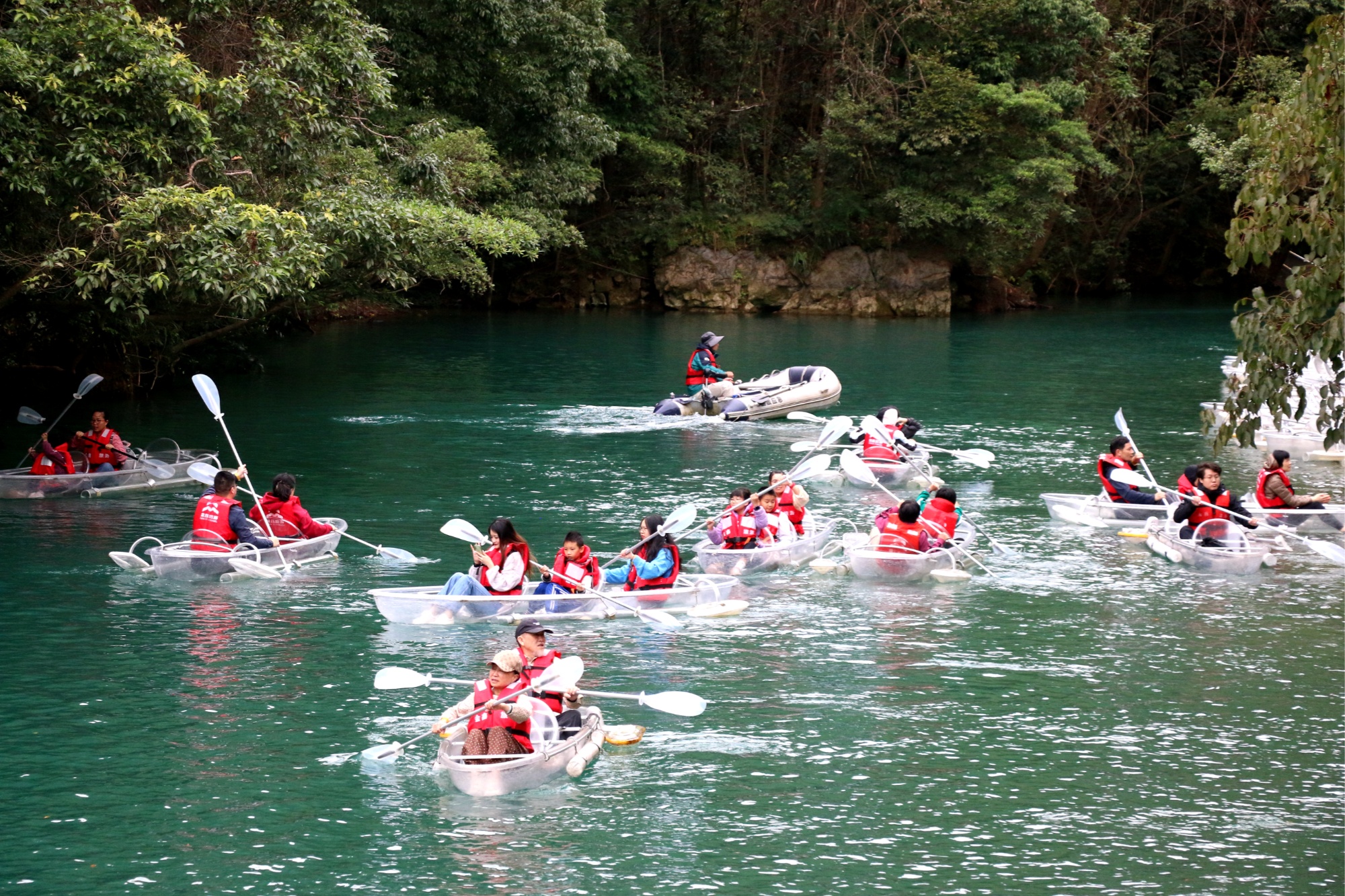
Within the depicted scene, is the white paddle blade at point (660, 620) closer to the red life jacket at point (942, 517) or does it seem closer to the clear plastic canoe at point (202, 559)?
the red life jacket at point (942, 517)

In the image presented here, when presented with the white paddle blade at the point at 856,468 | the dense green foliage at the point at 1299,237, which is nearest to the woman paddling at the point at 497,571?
the white paddle blade at the point at 856,468

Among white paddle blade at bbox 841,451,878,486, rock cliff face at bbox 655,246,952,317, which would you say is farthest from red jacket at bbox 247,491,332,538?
rock cliff face at bbox 655,246,952,317

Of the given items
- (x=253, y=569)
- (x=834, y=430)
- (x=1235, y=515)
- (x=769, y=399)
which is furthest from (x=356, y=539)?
(x=769, y=399)

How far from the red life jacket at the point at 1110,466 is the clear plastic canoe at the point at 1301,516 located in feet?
4.90

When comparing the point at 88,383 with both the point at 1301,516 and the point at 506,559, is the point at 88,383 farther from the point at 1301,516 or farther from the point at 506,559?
the point at 1301,516

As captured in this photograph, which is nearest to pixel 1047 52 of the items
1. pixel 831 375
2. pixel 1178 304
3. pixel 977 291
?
pixel 977 291

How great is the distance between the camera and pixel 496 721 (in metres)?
9.32

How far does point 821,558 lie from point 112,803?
8.22 m

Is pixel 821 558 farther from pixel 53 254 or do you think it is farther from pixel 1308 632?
pixel 53 254

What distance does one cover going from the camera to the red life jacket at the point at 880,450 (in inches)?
810

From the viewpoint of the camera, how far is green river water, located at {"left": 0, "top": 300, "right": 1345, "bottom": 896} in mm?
8484

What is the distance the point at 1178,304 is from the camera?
56.0 meters

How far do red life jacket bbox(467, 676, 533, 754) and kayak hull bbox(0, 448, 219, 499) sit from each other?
1034 cm

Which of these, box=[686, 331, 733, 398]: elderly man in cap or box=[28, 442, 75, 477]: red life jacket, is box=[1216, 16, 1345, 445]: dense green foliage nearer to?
box=[28, 442, 75, 477]: red life jacket
